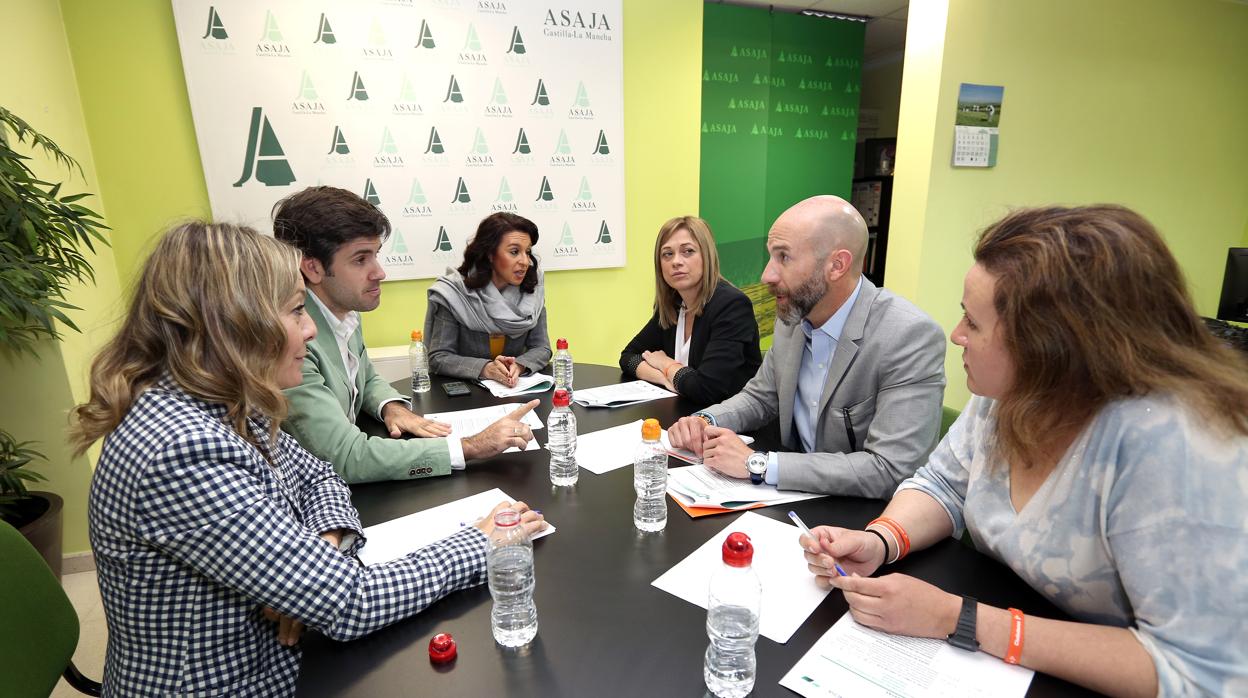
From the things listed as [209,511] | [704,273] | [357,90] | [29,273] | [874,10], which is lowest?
[209,511]

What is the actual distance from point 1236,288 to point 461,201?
4673 millimetres

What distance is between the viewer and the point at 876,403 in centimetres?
164

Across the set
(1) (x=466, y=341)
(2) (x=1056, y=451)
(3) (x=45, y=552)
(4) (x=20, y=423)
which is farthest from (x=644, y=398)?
(4) (x=20, y=423)

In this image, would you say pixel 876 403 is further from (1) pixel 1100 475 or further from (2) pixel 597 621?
(2) pixel 597 621

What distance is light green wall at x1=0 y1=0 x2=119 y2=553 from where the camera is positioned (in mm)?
2488

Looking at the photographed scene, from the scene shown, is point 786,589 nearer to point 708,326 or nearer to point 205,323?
point 205,323

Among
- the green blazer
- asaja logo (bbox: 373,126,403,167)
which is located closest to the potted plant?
the green blazer

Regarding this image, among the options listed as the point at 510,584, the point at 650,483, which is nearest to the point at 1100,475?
the point at 650,483

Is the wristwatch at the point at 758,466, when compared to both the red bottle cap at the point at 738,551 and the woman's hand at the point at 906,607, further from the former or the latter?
the red bottle cap at the point at 738,551

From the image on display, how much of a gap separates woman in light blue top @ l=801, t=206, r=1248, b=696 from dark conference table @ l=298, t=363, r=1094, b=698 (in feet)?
0.24

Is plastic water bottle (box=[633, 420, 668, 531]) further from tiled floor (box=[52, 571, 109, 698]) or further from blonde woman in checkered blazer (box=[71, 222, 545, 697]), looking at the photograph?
tiled floor (box=[52, 571, 109, 698])

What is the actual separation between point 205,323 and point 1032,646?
4.77 feet

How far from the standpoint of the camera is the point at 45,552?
223 centimetres

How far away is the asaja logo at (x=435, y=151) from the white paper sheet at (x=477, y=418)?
2.05 metres
